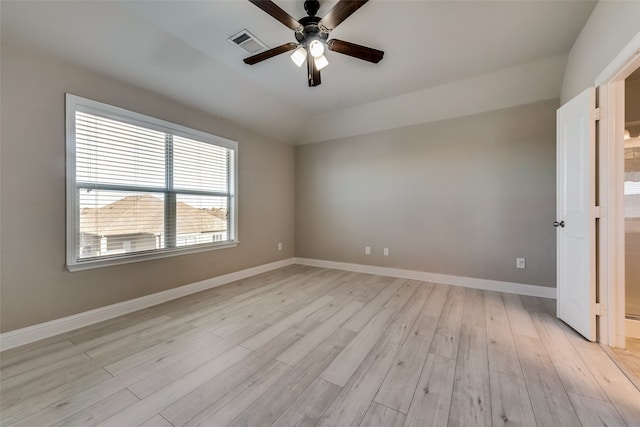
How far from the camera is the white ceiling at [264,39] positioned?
1952 millimetres

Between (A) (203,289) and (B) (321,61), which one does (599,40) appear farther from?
(A) (203,289)

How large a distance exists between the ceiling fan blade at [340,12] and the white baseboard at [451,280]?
340 centimetres

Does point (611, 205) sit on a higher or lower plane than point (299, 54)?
lower

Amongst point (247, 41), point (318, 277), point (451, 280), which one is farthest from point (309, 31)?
point (451, 280)

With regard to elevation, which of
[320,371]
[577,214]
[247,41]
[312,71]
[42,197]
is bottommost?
[320,371]

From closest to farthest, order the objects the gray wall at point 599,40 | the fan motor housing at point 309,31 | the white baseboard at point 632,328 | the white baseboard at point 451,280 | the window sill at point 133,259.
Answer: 1. the gray wall at point 599,40
2. the fan motor housing at point 309,31
3. the white baseboard at point 632,328
4. the window sill at point 133,259
5. the white baseboard at point 451,280

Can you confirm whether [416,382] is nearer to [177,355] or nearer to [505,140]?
[177,355]

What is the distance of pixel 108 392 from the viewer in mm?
1447

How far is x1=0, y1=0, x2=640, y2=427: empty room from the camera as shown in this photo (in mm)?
1492

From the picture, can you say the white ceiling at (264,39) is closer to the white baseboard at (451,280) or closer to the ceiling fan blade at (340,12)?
the ceiling fan blade at (340,12)

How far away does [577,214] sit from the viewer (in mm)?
2133

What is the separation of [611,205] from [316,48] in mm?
2668

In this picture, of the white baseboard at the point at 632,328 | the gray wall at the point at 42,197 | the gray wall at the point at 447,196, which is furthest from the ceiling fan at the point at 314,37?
the white baseboard at the point at 632,328

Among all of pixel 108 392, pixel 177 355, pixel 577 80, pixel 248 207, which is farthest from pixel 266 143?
pixel 577 80
